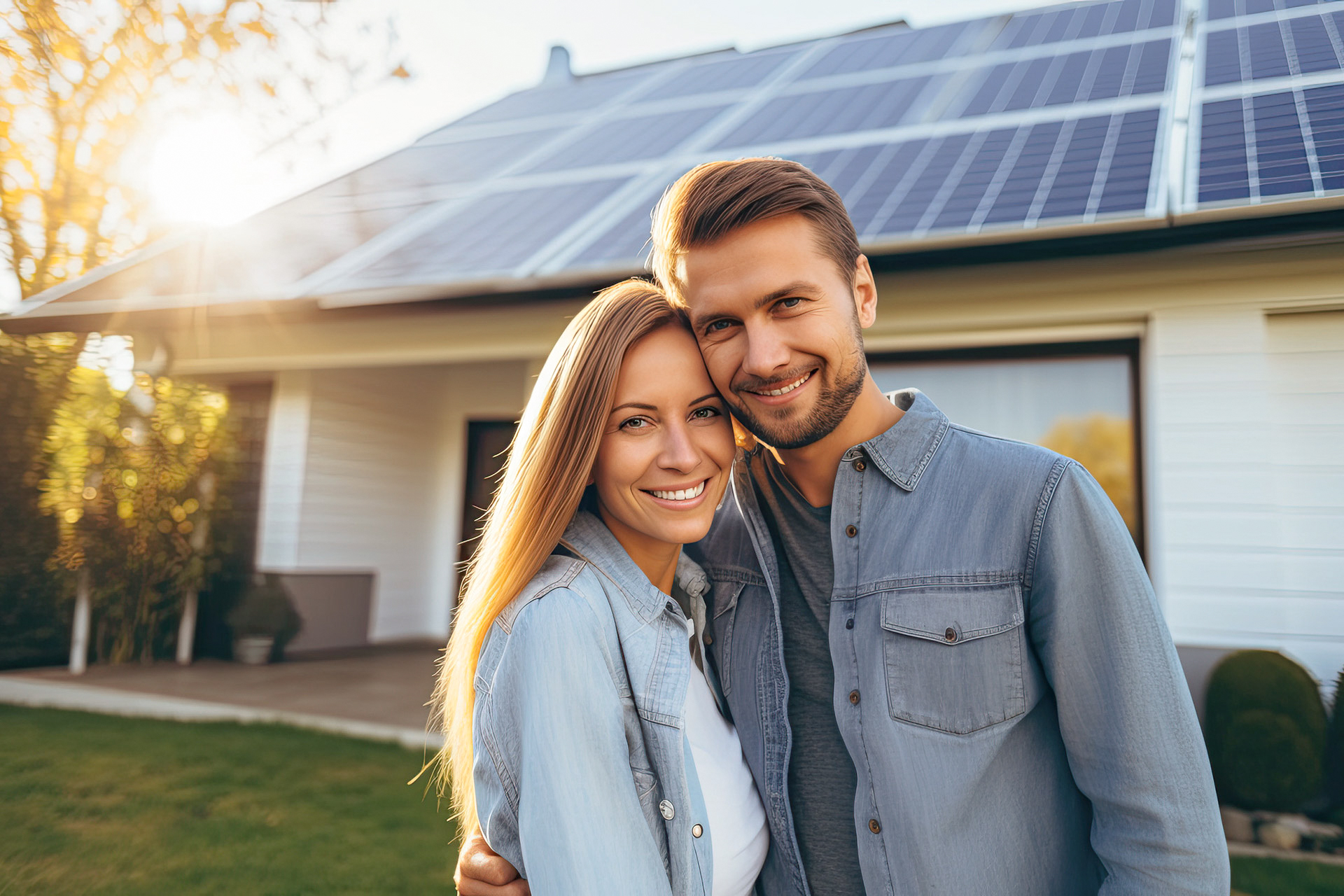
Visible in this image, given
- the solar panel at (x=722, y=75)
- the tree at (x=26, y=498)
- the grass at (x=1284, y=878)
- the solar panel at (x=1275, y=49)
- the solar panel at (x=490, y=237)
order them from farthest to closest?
the solar panel at (x=722, y=75), the solar panel at (x=490, y=237), the solar panel at (x=1275, y=49), the tree at (x=26, y=498), the grass at (x=1284, y=878)

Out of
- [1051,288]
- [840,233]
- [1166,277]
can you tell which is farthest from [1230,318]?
[840,233]

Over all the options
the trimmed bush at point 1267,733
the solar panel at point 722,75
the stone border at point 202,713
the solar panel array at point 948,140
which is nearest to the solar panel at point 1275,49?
the solar panel array at point 948,140

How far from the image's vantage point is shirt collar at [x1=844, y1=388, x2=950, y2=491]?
1912 millimetres

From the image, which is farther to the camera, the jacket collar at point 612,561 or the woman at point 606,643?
the jacket collar at point 612,561

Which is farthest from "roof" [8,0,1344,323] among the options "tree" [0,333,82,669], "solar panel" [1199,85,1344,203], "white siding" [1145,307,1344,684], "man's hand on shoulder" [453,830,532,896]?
"man's hand on shoulder" [453,830,532,896]

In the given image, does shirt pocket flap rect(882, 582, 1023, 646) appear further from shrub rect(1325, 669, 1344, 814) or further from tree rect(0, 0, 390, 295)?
tree rect(0, 0, 390, 295)

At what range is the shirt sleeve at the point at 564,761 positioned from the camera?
1.44m

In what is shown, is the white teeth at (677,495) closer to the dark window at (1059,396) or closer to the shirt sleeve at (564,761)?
the shirt sleeve at (564,761)

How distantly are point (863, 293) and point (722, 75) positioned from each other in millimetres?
9754

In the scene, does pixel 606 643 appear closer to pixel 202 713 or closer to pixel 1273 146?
pixel 1273 146

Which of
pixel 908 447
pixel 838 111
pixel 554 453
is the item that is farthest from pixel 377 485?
pixel 908 447

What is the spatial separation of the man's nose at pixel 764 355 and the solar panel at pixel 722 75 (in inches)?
347

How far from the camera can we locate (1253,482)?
193 inches

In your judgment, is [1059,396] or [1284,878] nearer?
[1284,878]
